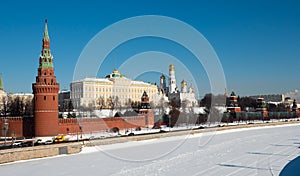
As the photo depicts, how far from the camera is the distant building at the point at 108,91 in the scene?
68806mm

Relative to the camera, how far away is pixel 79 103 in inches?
2672

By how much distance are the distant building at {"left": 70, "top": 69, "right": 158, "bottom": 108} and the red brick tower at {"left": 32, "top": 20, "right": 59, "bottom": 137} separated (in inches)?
1314

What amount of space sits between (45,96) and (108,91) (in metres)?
42.9

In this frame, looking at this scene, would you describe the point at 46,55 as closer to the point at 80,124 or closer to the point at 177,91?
the point at 80,124

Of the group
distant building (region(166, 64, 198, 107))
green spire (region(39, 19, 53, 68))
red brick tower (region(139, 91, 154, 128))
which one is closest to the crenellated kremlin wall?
red brick tower (region(139, 91, 154, 128))

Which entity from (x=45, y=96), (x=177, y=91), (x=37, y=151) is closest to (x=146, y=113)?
(x=45, y=96)

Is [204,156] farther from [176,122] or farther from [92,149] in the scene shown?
[176,122]

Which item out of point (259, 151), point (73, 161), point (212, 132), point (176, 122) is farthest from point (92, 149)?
point (176, 122)

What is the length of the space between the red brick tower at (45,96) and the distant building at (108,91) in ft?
109

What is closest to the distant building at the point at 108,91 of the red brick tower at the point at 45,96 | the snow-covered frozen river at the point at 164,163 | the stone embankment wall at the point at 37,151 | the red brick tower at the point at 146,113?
the red brick tower at the point at 146,113

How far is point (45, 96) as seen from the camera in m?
31.3

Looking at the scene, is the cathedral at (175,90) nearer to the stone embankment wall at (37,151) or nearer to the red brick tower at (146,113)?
the red brick tower at (146,113)

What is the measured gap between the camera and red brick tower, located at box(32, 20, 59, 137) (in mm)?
30906

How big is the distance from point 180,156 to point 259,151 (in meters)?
4.99
